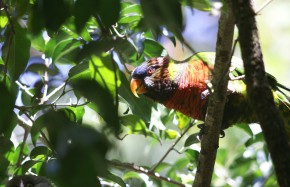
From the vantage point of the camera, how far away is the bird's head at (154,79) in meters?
3.53

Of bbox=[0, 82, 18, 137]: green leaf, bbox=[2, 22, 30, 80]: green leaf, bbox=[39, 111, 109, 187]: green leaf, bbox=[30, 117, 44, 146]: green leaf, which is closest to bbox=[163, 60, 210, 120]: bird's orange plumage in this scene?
bbox=[30, 117, 44, 146]: green leaf

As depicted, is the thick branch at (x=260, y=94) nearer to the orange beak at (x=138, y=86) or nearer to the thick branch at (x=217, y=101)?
the thick branch at (x=217, y=101)

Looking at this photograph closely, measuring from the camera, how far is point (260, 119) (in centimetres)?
124

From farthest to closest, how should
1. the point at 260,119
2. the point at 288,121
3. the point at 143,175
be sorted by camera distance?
1. the point at 288,121
2. the point at 143,175
3. the point at 260,119

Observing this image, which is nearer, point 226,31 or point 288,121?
point 226,31

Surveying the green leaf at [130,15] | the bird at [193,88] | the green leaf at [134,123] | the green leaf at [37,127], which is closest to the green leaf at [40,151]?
the green leaf at [37,127]

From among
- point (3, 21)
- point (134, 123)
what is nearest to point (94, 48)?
point (3, 21)

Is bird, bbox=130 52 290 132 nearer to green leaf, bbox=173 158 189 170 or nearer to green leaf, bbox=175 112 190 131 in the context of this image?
green leaf, bbox=175 112 190 131

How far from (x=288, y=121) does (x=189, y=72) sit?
798 millimetres

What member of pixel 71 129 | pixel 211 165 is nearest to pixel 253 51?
pixel 71 129

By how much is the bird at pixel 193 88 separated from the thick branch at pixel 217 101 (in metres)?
0.80

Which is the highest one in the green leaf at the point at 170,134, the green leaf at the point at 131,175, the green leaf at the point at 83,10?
the green leaf at the point at 170,134

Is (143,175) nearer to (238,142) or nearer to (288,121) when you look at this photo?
(288,121)

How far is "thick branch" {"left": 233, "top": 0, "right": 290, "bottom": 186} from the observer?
1232 mm
